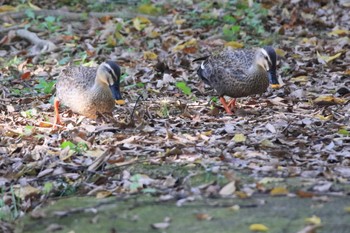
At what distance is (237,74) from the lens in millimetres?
8305

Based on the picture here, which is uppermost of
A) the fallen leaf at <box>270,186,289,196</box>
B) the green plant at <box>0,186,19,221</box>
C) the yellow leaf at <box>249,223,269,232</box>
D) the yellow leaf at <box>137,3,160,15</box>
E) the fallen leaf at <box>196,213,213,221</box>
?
the yellow leaf at <box>249,223,269,232</box>

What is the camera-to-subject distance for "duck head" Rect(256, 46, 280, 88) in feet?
26.9

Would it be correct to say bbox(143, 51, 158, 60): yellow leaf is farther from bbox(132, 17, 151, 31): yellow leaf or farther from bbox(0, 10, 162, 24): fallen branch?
bbox(0, 10, 162, 24): fallen branch

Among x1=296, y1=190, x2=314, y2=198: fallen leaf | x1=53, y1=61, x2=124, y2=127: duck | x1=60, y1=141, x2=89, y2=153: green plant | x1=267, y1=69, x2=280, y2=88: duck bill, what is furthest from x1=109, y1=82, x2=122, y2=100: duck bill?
x1=296, y1=190, x2=314, y2=198: fallen leaf

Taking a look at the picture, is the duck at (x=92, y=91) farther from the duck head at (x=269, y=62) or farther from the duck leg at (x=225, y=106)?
the duck head at (x=269, y=62)

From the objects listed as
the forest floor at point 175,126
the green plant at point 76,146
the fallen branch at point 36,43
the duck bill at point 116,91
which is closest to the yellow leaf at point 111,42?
the forest floor at point 175,126

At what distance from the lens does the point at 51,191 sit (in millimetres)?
5824

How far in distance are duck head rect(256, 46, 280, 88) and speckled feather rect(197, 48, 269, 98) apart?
0.05 metres

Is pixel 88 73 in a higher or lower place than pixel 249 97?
higher

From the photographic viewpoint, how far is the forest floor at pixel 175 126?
5.10m

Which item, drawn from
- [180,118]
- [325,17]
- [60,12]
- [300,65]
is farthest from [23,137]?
[325,17]

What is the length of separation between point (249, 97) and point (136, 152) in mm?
3000

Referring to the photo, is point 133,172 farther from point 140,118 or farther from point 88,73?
point 88,73

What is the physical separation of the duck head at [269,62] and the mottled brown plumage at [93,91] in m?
1.61
